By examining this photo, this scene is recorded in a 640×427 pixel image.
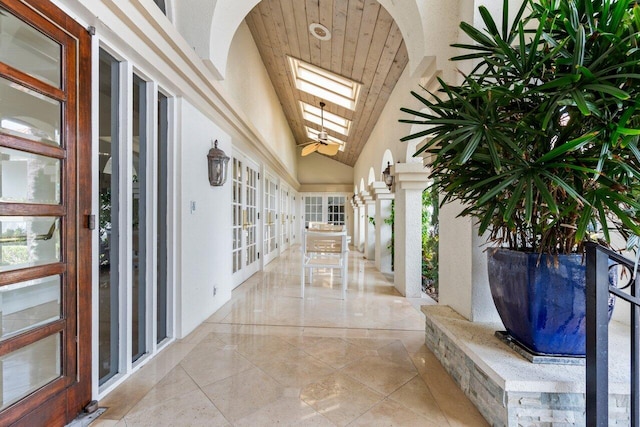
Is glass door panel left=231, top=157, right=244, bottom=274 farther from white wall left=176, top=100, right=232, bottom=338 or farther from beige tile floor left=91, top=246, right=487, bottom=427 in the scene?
beige tile floor left=91, top=246, right=487, bottom=427

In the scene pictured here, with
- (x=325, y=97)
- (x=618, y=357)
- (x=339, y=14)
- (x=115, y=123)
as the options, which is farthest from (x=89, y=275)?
(x=325, y=97)

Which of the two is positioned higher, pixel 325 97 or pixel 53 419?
pixel 325 97

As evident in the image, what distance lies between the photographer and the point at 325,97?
5648 mm

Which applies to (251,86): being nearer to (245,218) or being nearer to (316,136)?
(245,218)

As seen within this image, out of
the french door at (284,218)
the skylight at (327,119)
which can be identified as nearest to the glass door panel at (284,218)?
the french door at (284,218)

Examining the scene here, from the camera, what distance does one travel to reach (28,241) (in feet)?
4.39

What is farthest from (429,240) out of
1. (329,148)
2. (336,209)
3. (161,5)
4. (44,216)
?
(336,209)

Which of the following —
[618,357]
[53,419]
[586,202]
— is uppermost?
[586,202]

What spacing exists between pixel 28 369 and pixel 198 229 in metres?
1.64

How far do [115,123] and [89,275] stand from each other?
97cm

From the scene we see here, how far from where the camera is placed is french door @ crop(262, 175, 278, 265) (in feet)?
21.0

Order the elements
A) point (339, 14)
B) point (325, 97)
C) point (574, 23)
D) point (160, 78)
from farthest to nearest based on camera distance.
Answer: point (325, 97), point (339, 14), point (160, 78), point (574, 23)

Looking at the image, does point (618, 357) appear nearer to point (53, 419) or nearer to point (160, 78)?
point (53, 419)

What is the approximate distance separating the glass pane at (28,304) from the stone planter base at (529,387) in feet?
6.94
